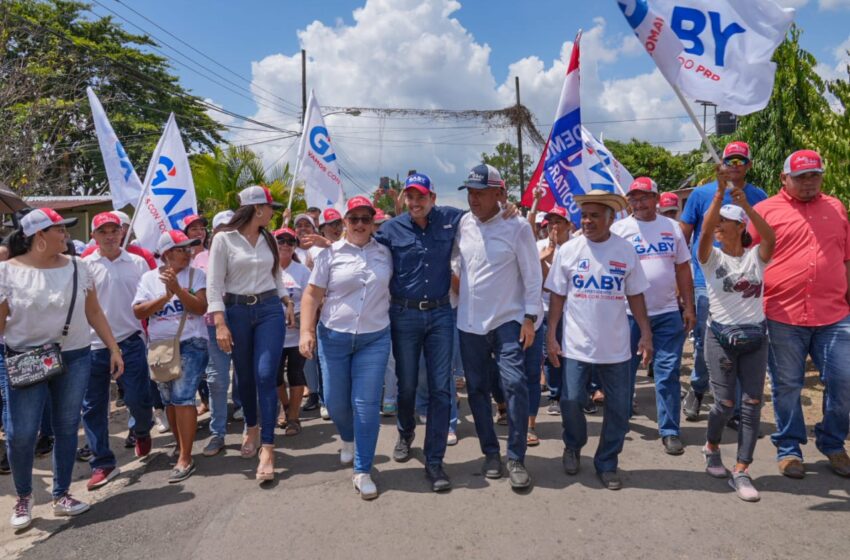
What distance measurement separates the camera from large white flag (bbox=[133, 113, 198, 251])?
6.45 m

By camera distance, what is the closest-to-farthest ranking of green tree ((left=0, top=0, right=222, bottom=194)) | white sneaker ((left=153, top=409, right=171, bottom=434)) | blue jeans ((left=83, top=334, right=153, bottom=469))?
blue jeans ((left=83, top=334, right=153, bottom=469))
white sneaker ((left=153, top=409, right=171, bottom=434))
green tree ((left=0, top=0, right=222, bottom=194))

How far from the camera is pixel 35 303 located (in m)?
3.56

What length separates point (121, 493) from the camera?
161 inches

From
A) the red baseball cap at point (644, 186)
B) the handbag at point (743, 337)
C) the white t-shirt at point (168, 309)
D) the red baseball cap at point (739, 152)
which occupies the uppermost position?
the red baseball cap at point (739, 152)

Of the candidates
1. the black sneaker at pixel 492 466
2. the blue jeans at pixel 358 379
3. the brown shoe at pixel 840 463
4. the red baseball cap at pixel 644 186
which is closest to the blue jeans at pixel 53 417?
the blue jeans at pixel 358 379

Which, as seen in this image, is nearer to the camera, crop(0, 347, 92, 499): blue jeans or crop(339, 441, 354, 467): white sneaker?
crop(0, 347, 92, 499): blue jeans

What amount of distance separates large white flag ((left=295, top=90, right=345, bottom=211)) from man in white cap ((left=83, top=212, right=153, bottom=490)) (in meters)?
3.60

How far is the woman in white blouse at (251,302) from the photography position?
4.17 metres

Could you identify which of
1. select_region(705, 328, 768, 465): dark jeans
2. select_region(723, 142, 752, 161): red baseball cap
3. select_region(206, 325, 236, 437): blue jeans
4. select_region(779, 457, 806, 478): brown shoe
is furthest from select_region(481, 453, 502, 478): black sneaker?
select_region(723, 142, 752, 161): red baseball cap

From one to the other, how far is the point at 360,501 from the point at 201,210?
531 inches

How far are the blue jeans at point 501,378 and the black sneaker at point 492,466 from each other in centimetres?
3

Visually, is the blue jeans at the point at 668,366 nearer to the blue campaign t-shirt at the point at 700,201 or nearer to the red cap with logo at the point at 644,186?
the blue campaign t-shirt at the point at 700,201

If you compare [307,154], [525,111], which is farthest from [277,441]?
[525,111]

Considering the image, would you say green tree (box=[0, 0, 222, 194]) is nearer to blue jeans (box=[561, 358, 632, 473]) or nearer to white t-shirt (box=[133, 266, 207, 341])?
white t-shirt (box=[133, 266, 207, 341])
